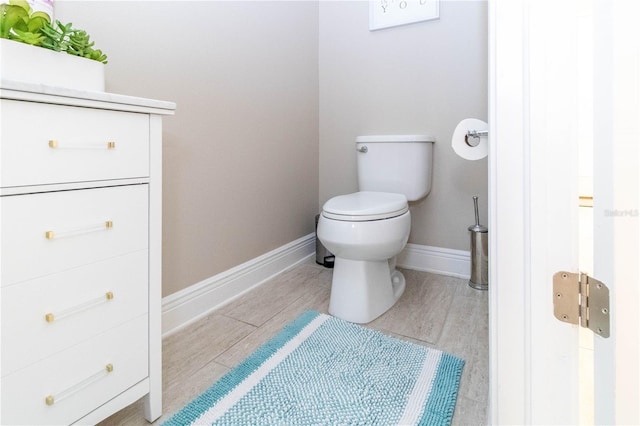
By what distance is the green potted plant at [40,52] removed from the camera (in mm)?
633

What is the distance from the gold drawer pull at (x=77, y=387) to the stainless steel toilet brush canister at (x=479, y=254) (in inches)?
62.1

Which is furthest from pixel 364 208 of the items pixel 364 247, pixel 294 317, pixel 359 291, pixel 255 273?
pixel 255 273

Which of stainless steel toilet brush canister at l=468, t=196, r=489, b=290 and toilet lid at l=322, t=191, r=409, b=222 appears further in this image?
stainless steel toilet brush canister at l=468, t=196, r=489, b=290

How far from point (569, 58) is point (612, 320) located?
381 millimetres

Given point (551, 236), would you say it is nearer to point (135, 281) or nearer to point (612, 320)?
point (612, 320)

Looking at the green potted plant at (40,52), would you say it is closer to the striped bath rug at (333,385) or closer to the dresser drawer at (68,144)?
the dresser drawer at (68,144)

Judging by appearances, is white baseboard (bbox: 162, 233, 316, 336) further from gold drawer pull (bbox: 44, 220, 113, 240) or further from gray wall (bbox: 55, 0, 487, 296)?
gold drawer pull (bbox: 44, 220, 113, 240)

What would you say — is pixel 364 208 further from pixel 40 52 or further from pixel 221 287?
pixel 40 52

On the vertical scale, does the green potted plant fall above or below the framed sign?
below

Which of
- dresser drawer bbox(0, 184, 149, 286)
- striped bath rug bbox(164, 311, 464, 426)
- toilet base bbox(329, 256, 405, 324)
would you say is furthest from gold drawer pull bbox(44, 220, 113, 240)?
toilet base bbox(329, 256, 405, 324)

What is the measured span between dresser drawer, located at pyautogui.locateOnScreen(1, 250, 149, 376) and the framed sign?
5.97 ft

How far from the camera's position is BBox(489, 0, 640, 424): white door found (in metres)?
0.43

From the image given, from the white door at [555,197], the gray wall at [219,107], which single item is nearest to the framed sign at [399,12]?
the gray wall at [219,107]

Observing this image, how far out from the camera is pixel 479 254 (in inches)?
66.4
